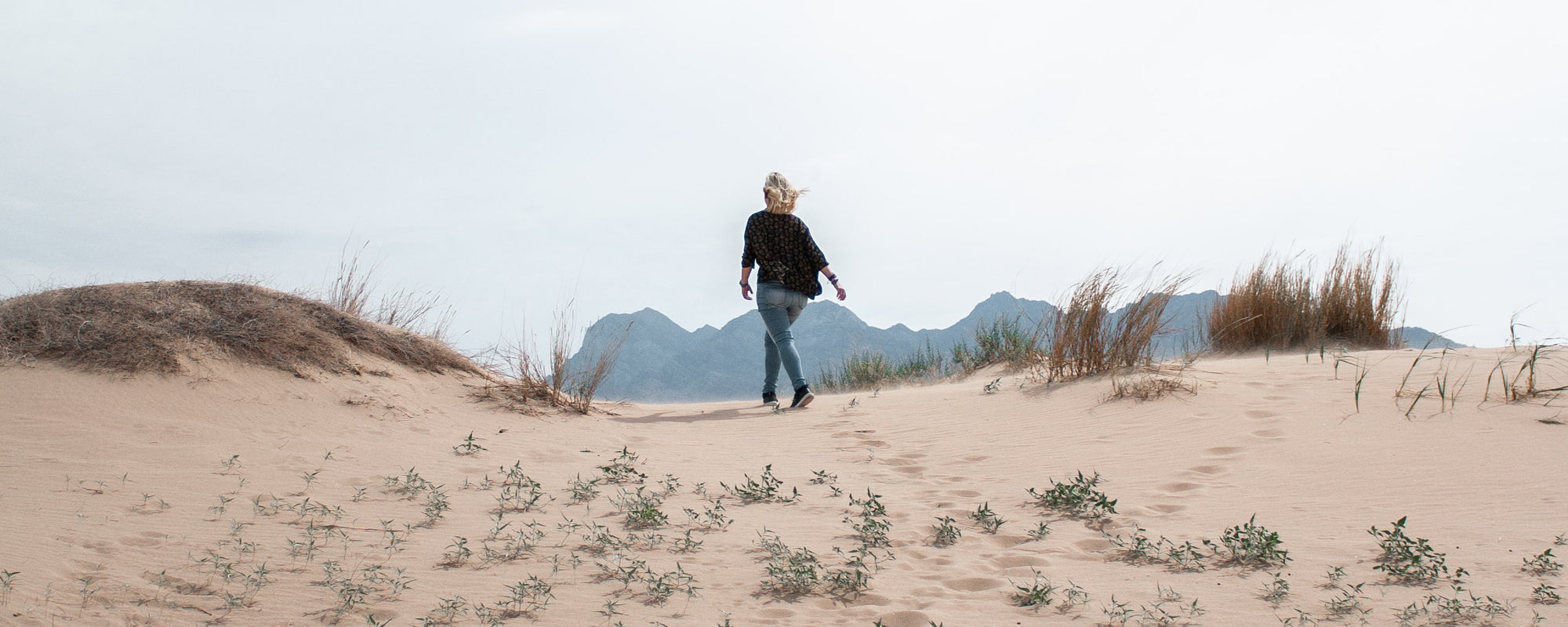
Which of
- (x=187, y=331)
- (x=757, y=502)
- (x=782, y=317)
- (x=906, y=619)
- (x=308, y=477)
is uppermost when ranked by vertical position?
(x=782, y=317)

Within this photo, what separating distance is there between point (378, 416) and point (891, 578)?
395cm

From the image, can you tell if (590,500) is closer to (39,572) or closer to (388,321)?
(39,572)

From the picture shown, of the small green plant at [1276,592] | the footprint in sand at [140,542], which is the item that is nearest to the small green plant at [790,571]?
the small green plant at [1276,592]

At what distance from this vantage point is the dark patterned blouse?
6.88 metres

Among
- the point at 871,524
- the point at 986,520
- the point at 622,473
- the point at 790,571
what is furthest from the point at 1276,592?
the point at 622,473

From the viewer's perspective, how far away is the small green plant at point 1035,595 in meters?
2.78

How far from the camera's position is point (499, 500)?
4.04 metres

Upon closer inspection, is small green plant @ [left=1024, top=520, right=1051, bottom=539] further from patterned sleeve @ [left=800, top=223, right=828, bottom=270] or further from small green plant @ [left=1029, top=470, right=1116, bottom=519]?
patterned sleeve @ [left=800, top=223, right=828, bottom=270]

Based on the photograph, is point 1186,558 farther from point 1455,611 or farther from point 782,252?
point 782,252

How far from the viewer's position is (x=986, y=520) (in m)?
3.71

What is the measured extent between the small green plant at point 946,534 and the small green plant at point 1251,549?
3.08 ft

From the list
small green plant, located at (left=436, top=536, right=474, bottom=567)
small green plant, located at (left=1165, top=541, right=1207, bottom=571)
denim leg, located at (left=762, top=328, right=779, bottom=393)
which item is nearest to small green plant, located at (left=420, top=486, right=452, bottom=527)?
small green plant, located at (left=436, top=536, right=474, bottom=567)

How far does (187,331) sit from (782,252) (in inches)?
169

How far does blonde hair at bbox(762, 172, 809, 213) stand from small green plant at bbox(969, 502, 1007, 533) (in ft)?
12.1
